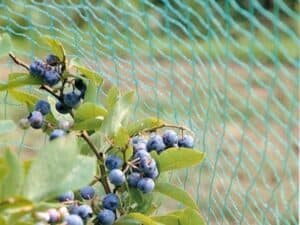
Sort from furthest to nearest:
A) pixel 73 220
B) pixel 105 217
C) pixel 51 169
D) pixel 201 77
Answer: pixel 201 77 → pixel 105 217 → pixel 73 220 → pixel 51 169

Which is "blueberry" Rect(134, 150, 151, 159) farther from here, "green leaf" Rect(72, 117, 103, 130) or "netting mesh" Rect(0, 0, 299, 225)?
"netting mesh" Rect(0, 0, 299, 225)

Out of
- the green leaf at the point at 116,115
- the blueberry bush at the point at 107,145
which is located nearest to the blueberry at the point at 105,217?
the blueberry bush at the point at 107,145

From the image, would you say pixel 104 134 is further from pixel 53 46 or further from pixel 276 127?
pixel 276 127

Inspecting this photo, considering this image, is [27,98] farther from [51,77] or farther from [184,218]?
[184,218]

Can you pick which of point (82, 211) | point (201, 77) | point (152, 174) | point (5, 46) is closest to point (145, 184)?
point (152, 174)

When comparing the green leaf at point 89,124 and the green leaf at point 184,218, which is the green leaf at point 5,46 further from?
the green leaf at point 184,218
